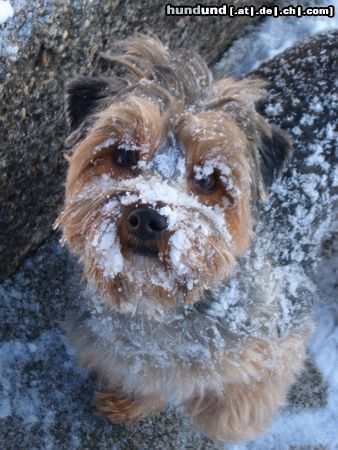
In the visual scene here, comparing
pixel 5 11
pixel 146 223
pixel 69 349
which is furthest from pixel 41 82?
pixel 69 349

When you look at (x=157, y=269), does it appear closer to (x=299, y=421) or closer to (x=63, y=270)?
(x=63, y=270)

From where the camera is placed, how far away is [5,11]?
246 centimetres

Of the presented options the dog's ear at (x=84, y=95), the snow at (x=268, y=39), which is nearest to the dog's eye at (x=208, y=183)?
the dog's ear at (x=84, y=95)

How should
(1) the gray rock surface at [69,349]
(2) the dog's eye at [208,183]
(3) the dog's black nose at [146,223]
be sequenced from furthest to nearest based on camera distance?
1. (1) the gray rock surface at [69,349]
2. (2) the dog's eye at [208,183]
3. (3) the dog's black nose at [146,223]

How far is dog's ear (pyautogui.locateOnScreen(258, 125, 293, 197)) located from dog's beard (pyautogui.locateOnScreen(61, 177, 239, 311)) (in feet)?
1.02

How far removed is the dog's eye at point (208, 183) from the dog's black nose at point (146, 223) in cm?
27

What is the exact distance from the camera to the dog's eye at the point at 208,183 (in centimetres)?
Result: 212

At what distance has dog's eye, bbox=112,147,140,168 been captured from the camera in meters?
2.14

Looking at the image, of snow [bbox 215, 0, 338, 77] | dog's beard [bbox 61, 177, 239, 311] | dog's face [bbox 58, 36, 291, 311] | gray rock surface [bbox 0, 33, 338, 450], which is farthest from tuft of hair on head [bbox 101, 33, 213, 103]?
snow [bbox 215, 0, 338, 77]

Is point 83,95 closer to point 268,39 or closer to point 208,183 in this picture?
point 208,183

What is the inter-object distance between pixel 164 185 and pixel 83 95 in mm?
572

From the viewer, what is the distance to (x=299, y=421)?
3.57m

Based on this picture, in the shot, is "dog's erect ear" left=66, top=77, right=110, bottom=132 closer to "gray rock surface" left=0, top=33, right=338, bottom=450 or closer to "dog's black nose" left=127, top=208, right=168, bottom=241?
"dog's black nose" left=127, top=208, right=168, bottom=241

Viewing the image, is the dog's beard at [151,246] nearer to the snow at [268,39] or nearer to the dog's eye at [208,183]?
the dog's eye at [208,183]
